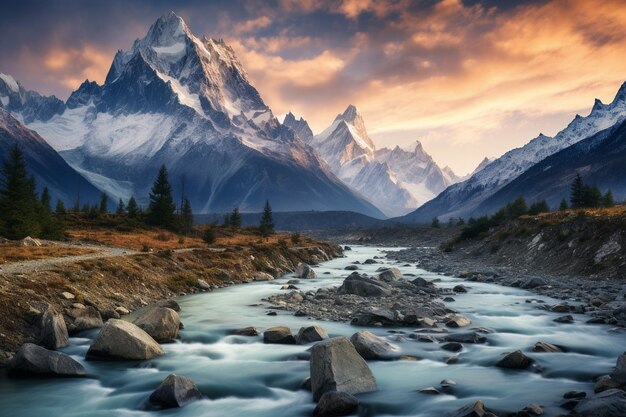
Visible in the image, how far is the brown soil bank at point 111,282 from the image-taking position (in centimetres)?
1984

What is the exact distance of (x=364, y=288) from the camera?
35.1 metres

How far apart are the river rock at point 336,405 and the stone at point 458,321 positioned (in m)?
12.5

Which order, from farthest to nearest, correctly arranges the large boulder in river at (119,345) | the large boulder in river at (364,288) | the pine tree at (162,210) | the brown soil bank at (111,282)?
the pine tree at (162,210)
the large boulder in river at (364,288)
the brown soil bank at (111,282)
the large boulder in river at (119,345)

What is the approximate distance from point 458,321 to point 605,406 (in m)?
14.0

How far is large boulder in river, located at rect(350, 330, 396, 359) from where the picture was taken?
18.0m

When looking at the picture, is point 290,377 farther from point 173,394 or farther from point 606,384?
point 606,384

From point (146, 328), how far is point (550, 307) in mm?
24554

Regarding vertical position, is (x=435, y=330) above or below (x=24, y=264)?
below

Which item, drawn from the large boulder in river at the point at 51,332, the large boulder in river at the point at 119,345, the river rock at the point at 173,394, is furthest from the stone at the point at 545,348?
the large boulder in river at the point at 51,332

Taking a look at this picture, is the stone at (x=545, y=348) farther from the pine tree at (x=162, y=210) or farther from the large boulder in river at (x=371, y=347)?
the pine tree at (x=162, y=210)

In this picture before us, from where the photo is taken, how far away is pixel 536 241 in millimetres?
54156

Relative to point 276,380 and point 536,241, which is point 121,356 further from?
point 536,241

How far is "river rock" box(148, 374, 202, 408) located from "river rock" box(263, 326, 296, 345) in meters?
6.65

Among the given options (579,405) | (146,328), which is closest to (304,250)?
(146,328)
